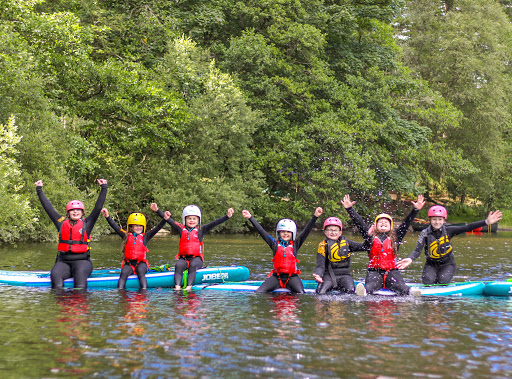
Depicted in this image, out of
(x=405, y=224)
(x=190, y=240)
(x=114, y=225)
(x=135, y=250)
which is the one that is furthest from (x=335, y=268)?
(x=114, y=225)

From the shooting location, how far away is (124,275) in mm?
12211

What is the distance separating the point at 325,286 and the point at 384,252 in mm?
1186

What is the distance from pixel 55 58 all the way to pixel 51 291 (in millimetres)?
13780

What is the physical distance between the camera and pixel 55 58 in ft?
75.5

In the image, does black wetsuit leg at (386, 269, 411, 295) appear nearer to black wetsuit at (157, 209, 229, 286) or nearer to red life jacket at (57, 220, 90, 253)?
black wetsuit at (157, 209, 229, 286)

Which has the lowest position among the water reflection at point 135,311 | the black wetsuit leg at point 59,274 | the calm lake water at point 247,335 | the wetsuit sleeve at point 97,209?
the calm lake water at point 247,335

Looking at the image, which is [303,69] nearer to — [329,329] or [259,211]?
[259,211]

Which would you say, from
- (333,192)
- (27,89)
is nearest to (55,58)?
(27,89)

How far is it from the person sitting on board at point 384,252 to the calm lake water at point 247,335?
0.32m

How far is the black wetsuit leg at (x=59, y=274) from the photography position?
11.7 m

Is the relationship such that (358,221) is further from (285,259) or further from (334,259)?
(285,259)

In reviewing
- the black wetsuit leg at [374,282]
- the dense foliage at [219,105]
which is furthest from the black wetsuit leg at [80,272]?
the dense foliage at [219,105]

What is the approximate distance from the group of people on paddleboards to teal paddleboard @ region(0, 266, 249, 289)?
7.3 inches

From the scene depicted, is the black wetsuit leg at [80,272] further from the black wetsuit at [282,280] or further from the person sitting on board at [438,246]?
the person sitting on board at [438,246]
